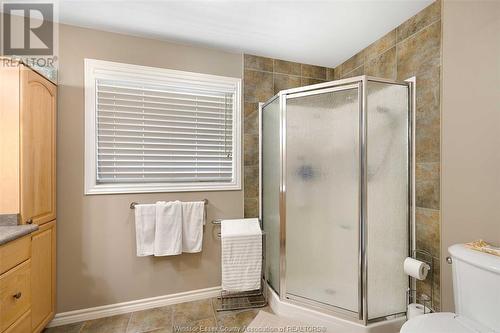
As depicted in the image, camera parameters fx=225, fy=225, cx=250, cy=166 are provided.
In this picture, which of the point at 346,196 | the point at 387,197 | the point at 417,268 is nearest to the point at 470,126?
the point at 387,197

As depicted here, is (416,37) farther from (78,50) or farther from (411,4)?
(78,50)

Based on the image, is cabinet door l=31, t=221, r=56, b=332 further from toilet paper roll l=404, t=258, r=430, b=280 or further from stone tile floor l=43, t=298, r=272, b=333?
toilet paper roll l=404, t=258, r=430, b=280

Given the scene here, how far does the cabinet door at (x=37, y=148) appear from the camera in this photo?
136cm

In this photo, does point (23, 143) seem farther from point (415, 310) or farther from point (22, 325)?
point (415, 310)

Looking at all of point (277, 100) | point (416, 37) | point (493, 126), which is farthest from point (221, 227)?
point (416, 37)

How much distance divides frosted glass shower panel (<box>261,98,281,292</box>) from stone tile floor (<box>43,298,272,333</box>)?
380 millimetres

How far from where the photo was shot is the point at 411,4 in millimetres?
1536

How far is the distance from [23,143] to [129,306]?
145cm

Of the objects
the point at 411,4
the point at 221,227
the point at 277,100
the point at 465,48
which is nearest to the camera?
the point at 465,48

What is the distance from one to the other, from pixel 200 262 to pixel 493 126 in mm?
2292

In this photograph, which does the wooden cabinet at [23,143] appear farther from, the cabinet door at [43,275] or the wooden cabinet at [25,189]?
the cabinet door at [43,275]

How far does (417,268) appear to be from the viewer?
1.45 meters

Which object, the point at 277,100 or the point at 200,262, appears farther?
the point at 200,262

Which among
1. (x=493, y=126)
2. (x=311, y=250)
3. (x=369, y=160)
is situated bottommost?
(x=311, y=250)
